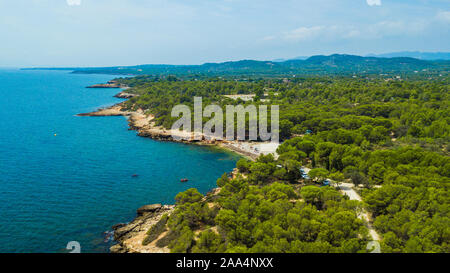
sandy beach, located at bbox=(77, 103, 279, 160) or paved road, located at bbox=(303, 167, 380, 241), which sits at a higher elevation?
sandy beach, located at bbox=(77, 103, 279, 160)

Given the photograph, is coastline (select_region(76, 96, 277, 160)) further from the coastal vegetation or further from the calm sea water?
the coastal vegetation

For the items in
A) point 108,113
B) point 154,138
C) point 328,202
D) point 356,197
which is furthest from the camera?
point 108,113

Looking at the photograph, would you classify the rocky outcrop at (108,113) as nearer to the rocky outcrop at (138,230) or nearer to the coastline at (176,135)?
the coastline at (176,135)

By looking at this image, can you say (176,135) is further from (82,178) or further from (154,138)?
(82,178)

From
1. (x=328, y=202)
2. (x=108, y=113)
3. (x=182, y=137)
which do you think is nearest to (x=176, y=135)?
(x=182, y=137)

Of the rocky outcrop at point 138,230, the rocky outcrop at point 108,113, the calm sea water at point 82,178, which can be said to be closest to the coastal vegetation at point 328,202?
the rocky outcrop at point 138,230

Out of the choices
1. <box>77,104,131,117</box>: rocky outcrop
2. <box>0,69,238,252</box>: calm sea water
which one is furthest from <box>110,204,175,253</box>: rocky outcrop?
<box>77,104,131,117</box>: rocky outcrop

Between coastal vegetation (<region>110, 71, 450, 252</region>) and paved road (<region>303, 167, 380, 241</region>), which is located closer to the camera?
coastal vegetation (<region>110, 71, 450, 252</region>)
